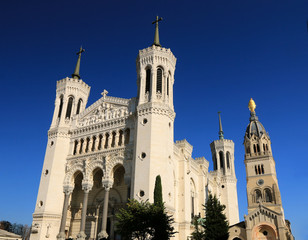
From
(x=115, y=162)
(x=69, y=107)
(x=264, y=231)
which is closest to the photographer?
(x=115, y=162)

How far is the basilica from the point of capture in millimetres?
33906

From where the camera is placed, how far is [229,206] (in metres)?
61.9

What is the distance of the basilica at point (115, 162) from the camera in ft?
111

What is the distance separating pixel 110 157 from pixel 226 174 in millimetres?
37589

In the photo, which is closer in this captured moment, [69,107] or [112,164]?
[112,164]

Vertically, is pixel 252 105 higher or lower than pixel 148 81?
higher

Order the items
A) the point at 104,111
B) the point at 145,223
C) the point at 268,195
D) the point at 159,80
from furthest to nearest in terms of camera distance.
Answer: the point at 268,195, the point at 104,111, the point at 159,80, the point at 145,223

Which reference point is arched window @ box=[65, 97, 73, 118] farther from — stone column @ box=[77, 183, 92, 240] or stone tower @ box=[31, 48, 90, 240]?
stone column @ box=[77, 183, 92, 240]

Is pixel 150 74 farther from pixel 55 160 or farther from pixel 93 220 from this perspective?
pixel 93 220

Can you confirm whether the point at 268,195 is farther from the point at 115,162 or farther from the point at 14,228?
the point at 14,228

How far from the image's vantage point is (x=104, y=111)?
41750mm

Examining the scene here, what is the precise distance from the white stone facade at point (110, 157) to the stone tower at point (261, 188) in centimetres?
1462

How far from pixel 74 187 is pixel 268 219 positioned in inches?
1274

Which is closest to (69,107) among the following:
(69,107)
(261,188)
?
(69,107)
